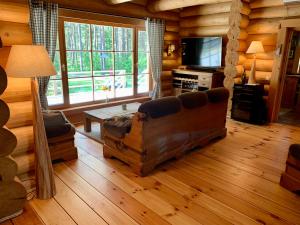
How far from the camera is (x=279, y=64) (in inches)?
170

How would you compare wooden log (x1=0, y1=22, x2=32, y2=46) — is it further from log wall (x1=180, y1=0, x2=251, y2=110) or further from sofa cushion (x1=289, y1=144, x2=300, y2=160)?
log wall (x1=180, y1=0, x2=251, y2=110)

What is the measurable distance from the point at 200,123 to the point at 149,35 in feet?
8.63

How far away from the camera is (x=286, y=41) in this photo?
4195mm

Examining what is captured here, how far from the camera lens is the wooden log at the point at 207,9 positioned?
15.3 feet

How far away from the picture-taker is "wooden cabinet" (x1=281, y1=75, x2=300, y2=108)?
559 centimetres

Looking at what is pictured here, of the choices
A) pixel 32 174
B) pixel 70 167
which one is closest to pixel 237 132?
pixel 70 167

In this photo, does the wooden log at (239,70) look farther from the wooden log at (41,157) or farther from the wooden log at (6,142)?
the wooden log at (6,142)

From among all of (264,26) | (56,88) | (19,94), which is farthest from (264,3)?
(19,94)

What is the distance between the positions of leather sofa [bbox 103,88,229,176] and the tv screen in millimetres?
1861

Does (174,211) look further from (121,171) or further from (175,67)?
(175,67)

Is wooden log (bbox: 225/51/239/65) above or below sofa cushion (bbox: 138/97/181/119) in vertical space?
above

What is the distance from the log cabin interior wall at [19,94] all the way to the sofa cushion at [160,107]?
1128mm

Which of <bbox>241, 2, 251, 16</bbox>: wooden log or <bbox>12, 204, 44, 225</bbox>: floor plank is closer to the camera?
<bbox>12, 204, 44, 225</bbox>: floor plank

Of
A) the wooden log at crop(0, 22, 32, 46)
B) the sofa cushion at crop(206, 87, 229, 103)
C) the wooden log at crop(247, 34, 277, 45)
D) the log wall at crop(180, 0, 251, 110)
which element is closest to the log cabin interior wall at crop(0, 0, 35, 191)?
the wooden log at crop(0, 22, 32, 46)
